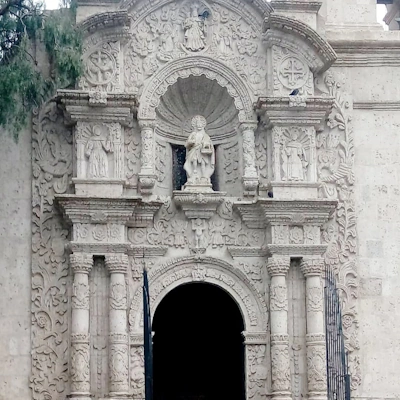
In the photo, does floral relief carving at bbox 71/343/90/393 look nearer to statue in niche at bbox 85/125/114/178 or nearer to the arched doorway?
statue in niche at bbox 85/125/114/178

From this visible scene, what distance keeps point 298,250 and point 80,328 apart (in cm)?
327

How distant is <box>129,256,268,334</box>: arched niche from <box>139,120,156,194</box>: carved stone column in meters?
1.15

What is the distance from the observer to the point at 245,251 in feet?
55.9

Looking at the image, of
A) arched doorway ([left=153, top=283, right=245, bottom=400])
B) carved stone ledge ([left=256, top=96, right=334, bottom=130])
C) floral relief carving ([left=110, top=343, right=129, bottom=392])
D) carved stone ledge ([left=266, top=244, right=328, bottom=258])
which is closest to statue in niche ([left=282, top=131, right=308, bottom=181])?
carved stone ledge ([left=256, top=96, right=334, bottom=130])

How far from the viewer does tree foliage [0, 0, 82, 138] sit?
50.9 ft

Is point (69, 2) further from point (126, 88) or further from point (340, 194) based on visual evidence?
point (340, 194)

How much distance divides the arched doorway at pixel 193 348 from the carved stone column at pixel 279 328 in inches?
128

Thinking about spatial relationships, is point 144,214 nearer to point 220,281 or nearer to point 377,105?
point 220,281

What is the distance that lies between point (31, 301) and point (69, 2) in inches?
165

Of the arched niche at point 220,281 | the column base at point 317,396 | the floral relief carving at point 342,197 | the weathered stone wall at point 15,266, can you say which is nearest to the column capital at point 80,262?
the weathered stone wall at point 15,266

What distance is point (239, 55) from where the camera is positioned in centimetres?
1758

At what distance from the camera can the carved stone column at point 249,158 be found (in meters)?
17.1

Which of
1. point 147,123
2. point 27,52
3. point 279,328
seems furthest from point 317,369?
point 27,52

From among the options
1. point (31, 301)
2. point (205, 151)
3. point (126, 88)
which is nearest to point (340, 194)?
point (205, 151)
